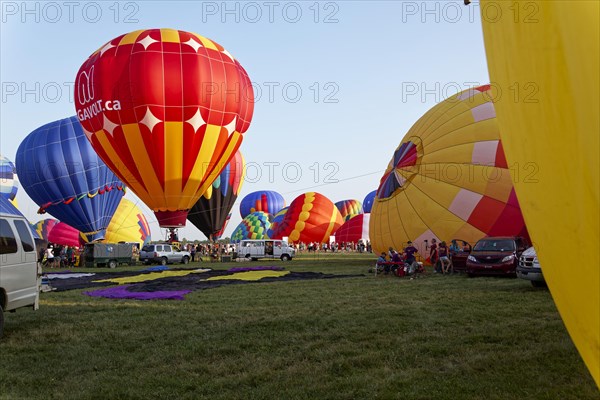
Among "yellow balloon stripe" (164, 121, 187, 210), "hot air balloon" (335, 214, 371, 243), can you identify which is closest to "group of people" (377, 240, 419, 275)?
"yellow balloon stripe" (164, 121, 187, 210)

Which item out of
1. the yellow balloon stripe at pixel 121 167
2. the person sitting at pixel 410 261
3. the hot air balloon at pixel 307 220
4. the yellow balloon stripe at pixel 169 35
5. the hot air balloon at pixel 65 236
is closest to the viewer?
the person sitting at pixel 410 261

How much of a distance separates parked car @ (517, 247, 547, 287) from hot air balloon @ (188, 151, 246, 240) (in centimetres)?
3266

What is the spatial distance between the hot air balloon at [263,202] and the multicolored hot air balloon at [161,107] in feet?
198

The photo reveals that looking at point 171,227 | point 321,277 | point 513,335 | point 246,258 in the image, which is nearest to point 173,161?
point 171,227

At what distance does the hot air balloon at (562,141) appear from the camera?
208 centimetres

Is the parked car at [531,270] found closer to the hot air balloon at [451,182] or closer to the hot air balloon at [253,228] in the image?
the hot air balloon at [451,182]

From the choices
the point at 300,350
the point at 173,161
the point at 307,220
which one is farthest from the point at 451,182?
the point at 307,220

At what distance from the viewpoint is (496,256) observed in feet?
58.0

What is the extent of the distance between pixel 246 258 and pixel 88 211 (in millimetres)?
12683

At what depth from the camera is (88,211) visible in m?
40.9

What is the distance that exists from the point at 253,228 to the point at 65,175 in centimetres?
3545

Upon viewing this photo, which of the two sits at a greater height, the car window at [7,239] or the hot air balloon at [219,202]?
the hot air balloon at [219,202]

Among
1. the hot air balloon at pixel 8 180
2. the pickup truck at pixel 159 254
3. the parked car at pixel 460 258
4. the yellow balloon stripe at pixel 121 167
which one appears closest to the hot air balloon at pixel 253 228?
the hot air balloon at pixel 8 180

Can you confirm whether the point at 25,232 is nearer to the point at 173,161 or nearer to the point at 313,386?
the point at 313,386
